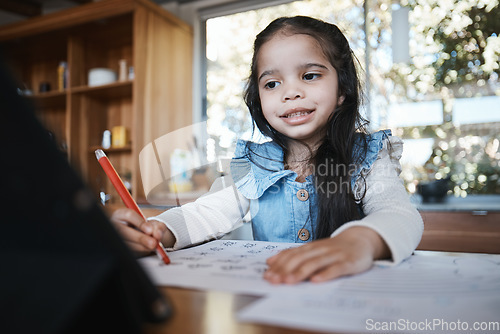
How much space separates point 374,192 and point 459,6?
5.98ft

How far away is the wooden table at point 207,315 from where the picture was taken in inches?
8.6

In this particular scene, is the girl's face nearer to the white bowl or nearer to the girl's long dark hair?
the girl's long dark hair

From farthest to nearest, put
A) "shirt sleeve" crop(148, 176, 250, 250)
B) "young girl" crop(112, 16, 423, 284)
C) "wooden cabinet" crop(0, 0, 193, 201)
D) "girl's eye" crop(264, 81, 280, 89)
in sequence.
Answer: "wooden cabinet" crop(0, 0, 193, 201), "girl's eye" crop(264, 81, 280, 89), "young girl" crop(112, 16, 423, 284), "shirt sleeve" crop(148, 176, 250, 250)

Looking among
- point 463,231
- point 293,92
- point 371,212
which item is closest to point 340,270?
point 371,212

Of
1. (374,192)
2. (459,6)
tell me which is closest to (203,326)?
(374,192)

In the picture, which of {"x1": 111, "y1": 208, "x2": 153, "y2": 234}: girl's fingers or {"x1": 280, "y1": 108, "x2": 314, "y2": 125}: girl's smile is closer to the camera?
{"x1": 111, "y1": 208, "x2": 153, "y2": 234}: girl's fingers

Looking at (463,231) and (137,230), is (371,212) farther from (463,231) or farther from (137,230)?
(463,231)

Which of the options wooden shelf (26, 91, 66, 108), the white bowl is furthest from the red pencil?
wooden shelf (26, 91, 66, 108)

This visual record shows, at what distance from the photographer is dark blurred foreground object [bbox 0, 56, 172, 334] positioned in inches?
6.9

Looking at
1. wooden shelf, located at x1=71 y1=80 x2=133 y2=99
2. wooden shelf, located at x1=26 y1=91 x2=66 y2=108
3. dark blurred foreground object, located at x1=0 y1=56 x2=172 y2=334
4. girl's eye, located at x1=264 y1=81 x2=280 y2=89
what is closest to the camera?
dark blurred foreground object, located at x1=0 y1=56 x2=172 y2=334

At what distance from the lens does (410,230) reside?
483 mm

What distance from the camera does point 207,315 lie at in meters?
0.25

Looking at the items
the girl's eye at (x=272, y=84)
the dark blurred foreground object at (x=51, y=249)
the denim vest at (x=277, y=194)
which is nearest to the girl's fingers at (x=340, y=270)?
the dark blurred foreground object at (x=51, y=249)

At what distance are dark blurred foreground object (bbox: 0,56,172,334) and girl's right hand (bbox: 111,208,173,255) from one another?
0.28m
